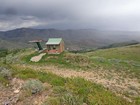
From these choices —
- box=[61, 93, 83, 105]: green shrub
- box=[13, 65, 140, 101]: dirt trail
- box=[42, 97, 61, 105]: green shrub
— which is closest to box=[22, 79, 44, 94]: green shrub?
box=[42, 97, 61, 105]: green shrub

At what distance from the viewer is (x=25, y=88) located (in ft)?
35.7

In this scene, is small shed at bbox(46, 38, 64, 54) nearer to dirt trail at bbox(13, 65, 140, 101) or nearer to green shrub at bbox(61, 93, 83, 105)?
dirt trail at bbox(13, 65, 140, 101)

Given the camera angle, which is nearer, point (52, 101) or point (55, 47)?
point (52, 101)

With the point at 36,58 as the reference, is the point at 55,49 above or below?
above

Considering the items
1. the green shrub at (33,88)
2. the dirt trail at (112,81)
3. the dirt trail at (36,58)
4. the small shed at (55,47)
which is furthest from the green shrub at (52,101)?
the small shed at (55,47)

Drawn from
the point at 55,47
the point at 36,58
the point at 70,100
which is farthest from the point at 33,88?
the point at 55,47

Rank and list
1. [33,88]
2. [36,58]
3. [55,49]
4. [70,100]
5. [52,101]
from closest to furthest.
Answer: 1. [70,100]
2. [52,101]
3. [33,88]
4. [36,58]
5. [55,49]

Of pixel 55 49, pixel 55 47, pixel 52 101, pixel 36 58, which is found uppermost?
pixel 52 101

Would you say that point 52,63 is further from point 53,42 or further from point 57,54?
point 53,42

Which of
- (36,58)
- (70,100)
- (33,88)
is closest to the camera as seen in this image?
(70,100)

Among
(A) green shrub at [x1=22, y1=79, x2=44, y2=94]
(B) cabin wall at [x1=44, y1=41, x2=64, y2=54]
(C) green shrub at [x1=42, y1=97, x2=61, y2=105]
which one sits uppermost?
(C) green shrub at [x1=42, y1=97, x2=61, y2=105]

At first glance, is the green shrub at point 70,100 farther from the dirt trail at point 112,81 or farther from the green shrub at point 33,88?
the dirt trail at point 112,81

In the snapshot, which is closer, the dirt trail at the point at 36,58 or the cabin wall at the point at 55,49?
the dirt trail at the point at 36,58

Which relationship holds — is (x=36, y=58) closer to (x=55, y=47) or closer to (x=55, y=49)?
(x=55, y=49)
